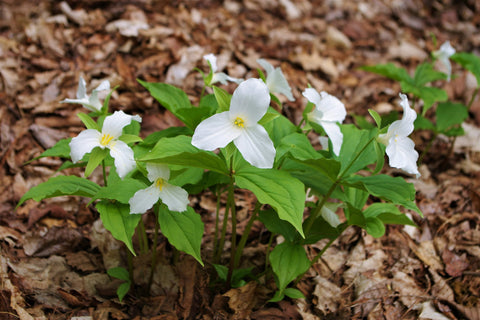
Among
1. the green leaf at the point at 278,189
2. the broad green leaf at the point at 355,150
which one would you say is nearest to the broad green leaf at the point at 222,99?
the green leaf at the point at 278,189

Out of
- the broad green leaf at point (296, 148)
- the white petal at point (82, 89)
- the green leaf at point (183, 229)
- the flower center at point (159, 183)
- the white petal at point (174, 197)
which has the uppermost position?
the white petal at point (82, 89)

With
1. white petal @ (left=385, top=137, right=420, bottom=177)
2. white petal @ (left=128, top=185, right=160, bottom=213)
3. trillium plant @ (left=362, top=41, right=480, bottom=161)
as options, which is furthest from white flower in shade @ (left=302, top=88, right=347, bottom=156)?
trillium plant @ (left=362, top=41, right=480, bottom=161)

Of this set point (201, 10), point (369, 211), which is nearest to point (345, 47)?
point (201, 10)

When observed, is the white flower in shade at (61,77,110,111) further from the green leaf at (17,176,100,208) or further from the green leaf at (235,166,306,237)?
the green leaf at (235,166,306,237)

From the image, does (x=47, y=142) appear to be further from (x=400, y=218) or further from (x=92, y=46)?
(x=400, y=218)

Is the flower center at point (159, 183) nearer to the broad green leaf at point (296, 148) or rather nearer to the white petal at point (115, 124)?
the white petal at point (115, 124)

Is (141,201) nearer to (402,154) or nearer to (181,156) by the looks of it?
(181,156)

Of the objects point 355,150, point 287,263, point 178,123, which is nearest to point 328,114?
point 355,150
